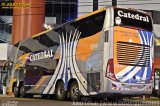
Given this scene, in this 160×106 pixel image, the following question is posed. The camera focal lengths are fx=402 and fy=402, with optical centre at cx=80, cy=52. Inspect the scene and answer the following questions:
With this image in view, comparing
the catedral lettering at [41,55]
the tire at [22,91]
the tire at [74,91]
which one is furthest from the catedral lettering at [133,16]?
the tire at [22,91]

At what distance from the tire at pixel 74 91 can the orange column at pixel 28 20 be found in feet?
73.7

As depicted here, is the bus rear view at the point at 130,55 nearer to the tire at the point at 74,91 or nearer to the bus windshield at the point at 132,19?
the bus windshield at the point at 132,19

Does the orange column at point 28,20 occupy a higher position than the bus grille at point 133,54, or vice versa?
the orange column at point 28,20

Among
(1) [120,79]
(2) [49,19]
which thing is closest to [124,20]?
(1) [120,79]

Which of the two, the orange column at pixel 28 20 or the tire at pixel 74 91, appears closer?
the tire at pixel 74 91

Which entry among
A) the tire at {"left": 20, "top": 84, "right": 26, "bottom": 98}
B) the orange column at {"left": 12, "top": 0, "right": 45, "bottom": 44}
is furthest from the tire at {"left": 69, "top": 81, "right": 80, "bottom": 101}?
the orange column at {"left": 12, "top": 0, "right": 45, "bottom": 44}

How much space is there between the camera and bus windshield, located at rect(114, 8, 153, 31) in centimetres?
1873

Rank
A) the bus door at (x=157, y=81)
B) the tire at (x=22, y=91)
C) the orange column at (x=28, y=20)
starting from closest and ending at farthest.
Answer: the tire at (x=22, y=91) < the bus door at (x=157, y=81) < the orange column at (x=28, y=20)

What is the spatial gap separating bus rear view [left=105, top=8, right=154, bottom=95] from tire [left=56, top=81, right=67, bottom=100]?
13.3ft

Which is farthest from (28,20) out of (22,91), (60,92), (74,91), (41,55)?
(74,91)

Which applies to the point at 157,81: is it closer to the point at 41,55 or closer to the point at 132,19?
the point at 41,55

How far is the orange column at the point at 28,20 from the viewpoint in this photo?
1684 inches

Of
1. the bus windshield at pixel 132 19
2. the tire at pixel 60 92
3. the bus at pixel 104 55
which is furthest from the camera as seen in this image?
the tire at pixel 60 92

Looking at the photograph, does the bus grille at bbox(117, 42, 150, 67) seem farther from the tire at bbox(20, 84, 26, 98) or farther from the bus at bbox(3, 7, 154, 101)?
the tire at bbox(20, 84, 26, 98)
